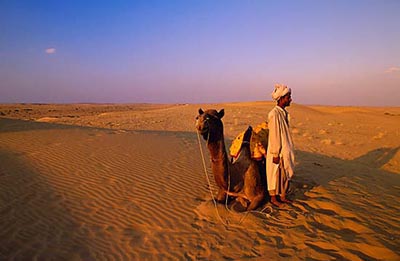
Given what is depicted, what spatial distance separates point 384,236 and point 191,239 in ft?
10.2

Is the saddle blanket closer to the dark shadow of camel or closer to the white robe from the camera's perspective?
the white robe

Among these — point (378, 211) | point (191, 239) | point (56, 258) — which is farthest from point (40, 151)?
point (378, 211)

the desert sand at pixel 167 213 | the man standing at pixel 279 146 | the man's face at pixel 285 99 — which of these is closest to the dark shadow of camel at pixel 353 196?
the desert sand at pixel 167 213

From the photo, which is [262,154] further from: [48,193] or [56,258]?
[48,193]

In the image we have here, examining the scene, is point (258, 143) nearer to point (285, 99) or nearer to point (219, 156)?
point (219, 156)

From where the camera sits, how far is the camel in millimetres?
5949

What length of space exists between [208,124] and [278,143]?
139 cm

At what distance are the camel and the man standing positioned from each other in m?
0.29

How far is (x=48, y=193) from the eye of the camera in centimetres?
741

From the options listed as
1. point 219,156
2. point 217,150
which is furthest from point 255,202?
point 217,150

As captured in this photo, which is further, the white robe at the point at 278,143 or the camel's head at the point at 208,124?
the white robe at the point at 278,143

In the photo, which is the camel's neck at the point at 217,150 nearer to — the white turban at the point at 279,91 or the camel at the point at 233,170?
the camel at the point at 233,170

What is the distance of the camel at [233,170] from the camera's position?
5.95 meters

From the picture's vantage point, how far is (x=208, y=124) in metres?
5.73
